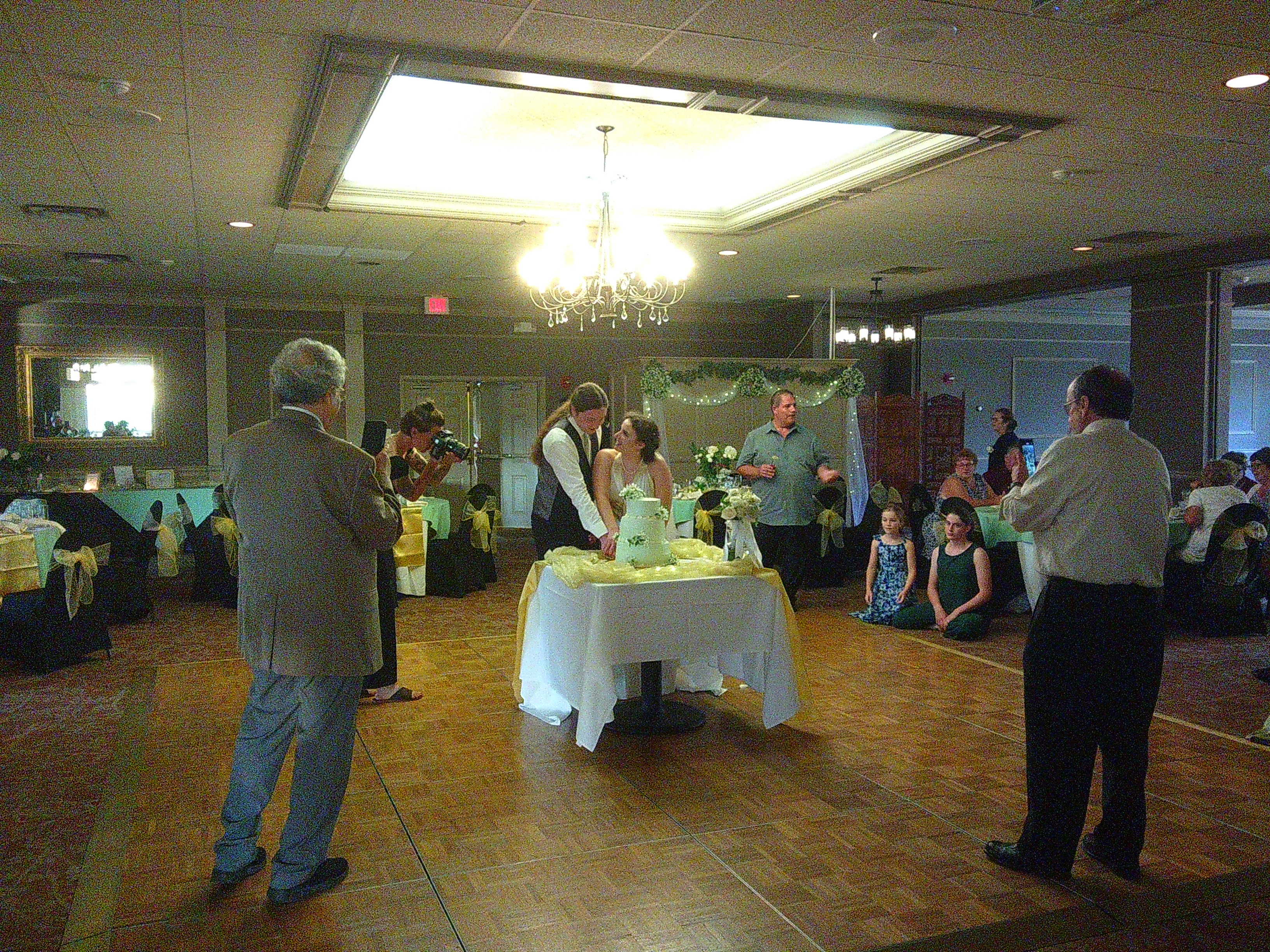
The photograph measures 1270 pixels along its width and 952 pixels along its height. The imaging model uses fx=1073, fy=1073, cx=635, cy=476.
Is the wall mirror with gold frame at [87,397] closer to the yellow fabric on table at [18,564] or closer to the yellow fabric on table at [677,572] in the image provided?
the yellow fabric on table at [18,564]

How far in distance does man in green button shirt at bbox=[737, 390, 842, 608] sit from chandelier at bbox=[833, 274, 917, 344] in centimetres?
391

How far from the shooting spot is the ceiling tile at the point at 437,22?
11.8ft

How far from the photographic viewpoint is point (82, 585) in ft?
19.9

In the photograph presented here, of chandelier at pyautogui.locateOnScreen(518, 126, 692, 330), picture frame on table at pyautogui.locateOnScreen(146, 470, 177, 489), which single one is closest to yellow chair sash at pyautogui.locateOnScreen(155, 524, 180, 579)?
picture frame on table at pyautogui.locateOnScreen(146, 470, 177, 489)

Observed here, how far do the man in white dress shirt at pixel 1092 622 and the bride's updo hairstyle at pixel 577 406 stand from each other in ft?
7.01

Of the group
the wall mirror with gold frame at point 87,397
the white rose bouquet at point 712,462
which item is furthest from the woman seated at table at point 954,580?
the wall mirror with gold frame at point 87,397

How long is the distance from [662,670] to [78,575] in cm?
339

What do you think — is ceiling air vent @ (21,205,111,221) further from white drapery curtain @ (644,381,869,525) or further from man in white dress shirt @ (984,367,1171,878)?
man in white dress shirt @ (984,367,1171,878)

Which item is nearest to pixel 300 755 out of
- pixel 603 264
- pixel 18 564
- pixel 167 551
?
pixel 18 564

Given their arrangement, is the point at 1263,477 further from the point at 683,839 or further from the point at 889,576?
the point at 683,839

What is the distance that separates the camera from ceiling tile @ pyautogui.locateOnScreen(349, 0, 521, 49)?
358 cm

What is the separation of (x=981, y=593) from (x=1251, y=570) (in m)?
1.84

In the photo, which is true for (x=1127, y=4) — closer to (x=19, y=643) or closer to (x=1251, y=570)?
(x=1251, y=570)

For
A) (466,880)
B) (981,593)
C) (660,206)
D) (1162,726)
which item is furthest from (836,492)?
(466,880)
